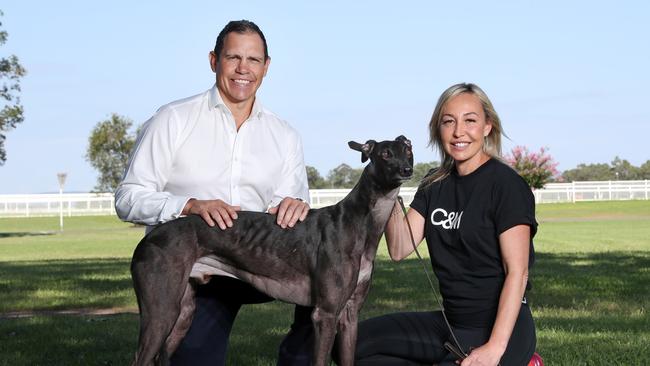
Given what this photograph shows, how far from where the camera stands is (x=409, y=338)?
5500 millimetres

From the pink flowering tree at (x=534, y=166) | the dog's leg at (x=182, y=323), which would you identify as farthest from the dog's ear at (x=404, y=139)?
the pink flowering tree at (x=534, y=166)

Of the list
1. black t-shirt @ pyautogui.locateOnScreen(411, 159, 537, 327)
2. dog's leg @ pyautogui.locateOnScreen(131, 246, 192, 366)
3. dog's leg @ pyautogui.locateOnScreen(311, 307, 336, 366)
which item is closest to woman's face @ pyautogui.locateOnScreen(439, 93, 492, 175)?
black t-shirt @ pyautogui.locateOnScreen(411, 159, 537, 327)

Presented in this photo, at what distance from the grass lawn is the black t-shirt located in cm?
183

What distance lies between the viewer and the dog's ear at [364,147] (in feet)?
14.9

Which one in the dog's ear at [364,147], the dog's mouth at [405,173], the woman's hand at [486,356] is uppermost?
the dog's ear at [364,147]

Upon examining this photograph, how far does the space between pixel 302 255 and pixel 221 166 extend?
0.97m

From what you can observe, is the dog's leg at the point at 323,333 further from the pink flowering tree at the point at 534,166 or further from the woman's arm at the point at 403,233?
the pink flowering tree at the point at 534,166

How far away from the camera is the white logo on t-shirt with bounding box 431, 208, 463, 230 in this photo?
5293 mm

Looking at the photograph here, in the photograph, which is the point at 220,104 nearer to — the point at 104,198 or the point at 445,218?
the point at 445,218

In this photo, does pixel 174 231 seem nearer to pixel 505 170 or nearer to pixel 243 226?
pixel 243 226

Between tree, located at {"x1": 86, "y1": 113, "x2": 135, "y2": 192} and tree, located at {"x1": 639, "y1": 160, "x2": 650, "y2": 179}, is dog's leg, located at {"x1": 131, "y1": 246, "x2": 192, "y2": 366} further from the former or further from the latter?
tree, located at {"x1": 639, "y1": 160, "x2": 650, "y2": 179}

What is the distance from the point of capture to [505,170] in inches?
207

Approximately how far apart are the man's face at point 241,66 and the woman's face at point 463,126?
112 centimetres

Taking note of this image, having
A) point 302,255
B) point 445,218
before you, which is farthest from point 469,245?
point 302,255
